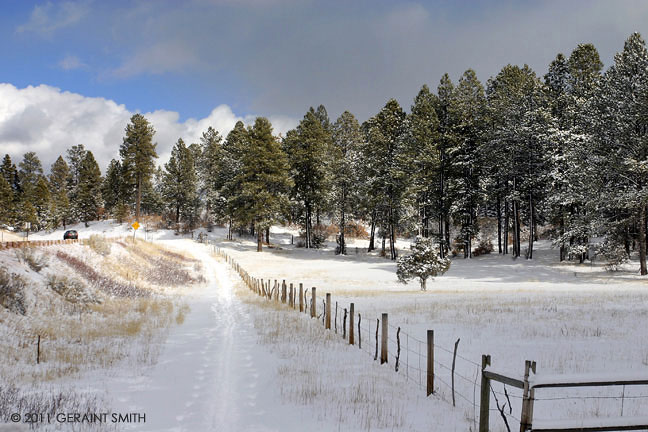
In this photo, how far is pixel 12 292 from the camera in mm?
13594

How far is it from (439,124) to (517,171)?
1029 centimetres

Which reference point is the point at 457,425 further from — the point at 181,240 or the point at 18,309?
the point at 181,240

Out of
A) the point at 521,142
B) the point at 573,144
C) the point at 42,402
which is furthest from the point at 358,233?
the point at 42,402

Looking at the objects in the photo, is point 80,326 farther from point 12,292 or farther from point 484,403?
point 484,403

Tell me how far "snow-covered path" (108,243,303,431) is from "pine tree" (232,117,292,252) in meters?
39.1

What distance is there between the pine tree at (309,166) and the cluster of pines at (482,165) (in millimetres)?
150

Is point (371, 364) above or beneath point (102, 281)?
beneath

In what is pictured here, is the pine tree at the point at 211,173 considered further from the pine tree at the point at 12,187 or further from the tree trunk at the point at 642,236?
the tree trunk at the point at 642,236

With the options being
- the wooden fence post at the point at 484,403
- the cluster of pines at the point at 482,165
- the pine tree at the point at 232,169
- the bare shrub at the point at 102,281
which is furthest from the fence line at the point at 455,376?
the pine tree at the point at 232,169

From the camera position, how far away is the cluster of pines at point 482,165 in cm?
3200

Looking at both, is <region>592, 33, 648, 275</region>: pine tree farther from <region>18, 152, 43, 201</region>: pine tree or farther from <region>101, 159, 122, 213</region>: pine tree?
<region>18, 152, 43, 201</region>: pine tree

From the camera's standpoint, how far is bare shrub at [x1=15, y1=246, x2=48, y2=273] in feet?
58.5

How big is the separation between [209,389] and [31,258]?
14.9 meters

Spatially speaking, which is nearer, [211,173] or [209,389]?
[209,389]
